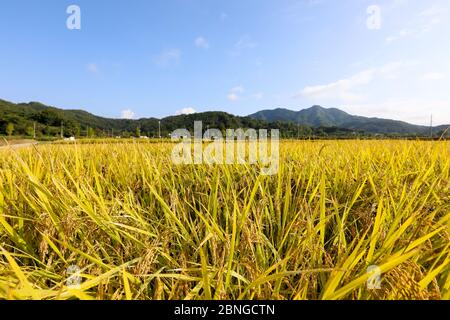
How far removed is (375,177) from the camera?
137 cm

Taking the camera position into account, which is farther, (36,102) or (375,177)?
(36,102)

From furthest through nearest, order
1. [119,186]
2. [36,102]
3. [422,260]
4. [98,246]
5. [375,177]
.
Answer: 1. [36,102]
2. [119,186]
3. [375,177]
4. [98,246]
5. [422,260]

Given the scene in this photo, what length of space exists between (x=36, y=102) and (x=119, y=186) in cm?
17698
